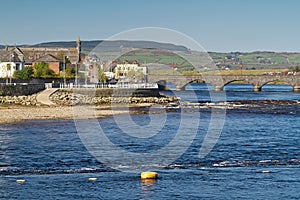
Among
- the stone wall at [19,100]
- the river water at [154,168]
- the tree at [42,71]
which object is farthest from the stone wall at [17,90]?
the river water at [154,168]

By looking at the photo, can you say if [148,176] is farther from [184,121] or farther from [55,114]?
[55,114]

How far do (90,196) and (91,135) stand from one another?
70.4 ft

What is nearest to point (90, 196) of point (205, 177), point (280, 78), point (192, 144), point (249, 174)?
point (205, 177)

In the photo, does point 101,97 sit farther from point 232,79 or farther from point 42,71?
point 232,79

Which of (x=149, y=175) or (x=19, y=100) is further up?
(x=19, y=100)

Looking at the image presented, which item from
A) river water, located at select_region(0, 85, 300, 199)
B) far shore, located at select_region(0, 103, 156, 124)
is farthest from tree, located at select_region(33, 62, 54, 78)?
river water, located at select_region(0, 85, 300, 199)

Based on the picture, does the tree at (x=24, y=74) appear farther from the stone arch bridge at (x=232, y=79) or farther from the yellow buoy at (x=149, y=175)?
the yellow buoy at (x=149, y=175)

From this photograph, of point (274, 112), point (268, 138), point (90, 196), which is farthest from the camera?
point (274, 112)

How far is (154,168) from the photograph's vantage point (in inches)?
1224

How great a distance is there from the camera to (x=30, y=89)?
83375mm

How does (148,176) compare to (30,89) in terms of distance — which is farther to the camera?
(30,89)

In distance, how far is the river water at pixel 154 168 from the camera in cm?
2519

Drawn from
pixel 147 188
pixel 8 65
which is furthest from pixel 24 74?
pixel 147 188

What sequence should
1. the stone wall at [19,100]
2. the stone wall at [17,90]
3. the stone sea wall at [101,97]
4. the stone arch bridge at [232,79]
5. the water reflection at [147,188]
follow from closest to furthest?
the water reflection at [147,188], the stone wall at [19,100], the stone wall at [17,90], the stone sea wall at [101,97], the stone arch bridge at [232,79]
